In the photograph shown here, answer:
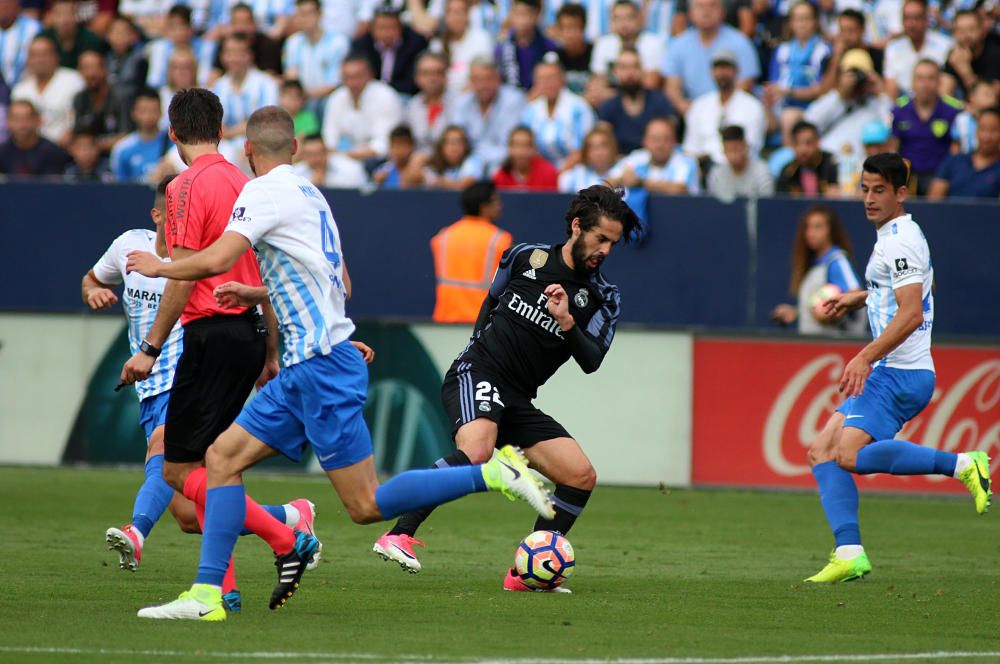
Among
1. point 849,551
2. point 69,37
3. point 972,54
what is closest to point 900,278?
point 849,551

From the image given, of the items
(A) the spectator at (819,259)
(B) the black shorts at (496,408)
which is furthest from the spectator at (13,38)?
(B) the black shorts at (496,408)

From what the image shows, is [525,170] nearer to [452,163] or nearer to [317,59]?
[452,163]

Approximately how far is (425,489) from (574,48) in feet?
37.7

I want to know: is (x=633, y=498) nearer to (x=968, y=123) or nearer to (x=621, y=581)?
(x=621, y=581)

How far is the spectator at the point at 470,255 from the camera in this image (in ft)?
Answer: 44.4

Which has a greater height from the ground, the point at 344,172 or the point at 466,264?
the point at 344,172

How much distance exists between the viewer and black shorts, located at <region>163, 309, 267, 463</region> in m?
7.32

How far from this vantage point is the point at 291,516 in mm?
7777

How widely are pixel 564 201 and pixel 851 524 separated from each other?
687cm

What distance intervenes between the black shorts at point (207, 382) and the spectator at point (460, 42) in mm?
10807

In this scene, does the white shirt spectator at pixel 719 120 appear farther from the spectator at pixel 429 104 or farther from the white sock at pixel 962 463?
the white sock at pixel 962 463

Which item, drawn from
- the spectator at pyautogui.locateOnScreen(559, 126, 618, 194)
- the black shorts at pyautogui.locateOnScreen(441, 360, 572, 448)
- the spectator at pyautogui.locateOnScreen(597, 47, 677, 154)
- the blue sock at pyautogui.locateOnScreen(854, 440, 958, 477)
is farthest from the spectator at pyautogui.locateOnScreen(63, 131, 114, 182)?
the blue sock at pyautogui.locateOnScreen(854, 440, 958, 477)

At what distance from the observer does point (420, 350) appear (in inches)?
543

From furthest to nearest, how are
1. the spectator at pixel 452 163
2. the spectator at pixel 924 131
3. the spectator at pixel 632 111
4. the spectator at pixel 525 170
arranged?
the spectator at pixel 632 111 < the spectator at pixel 452 163 < the spectator at pixel 525 170 < the spectator at pixel 924 131
